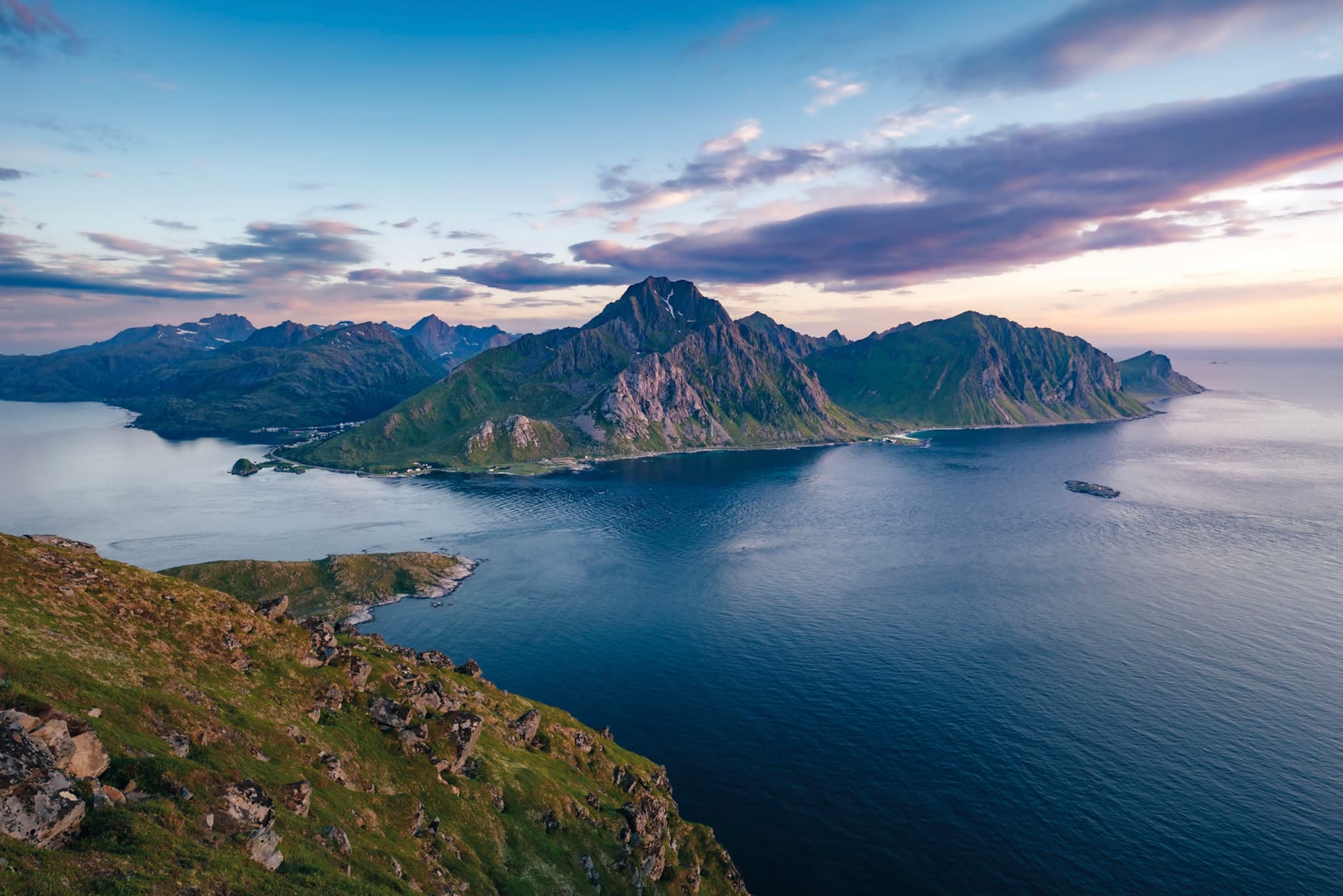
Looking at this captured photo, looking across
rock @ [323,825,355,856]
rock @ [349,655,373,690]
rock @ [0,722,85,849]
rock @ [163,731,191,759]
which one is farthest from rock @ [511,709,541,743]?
rock @ [0,722,85,849]

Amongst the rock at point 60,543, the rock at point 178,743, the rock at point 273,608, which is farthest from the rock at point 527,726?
the rock at point 60,543

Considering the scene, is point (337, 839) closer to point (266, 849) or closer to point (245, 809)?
point (245, 809)

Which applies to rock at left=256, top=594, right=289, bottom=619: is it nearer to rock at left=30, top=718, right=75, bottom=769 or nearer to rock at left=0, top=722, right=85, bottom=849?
rock at left=30, top=718, right=75, bottom=769

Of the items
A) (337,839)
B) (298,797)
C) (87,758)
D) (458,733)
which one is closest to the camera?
(87,758)

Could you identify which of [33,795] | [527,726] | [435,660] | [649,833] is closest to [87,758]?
[33,795]

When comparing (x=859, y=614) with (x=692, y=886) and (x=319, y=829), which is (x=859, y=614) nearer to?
(x=692, y=886)

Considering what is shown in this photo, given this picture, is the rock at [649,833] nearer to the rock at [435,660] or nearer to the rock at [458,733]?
the rock at [458,733]
